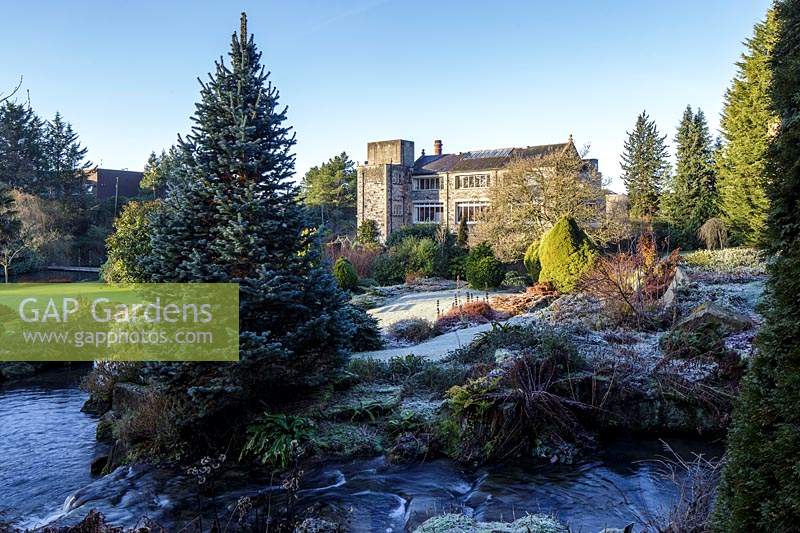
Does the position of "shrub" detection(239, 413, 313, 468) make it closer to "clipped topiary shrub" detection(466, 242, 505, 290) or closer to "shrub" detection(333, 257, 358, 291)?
"shrub" detection(333, 257, 358, 291)

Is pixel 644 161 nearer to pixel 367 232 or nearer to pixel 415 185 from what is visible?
pixel 415 185

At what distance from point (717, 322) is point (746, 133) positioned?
59.2 ft

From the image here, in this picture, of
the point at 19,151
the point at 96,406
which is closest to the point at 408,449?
the point at 96,406

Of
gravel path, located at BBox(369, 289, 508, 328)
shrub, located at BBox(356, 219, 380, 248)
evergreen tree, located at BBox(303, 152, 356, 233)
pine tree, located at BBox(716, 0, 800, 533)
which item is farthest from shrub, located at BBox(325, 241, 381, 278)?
evergreen tree, located at BBox(303, 152, 356, 233)

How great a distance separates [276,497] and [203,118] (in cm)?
469

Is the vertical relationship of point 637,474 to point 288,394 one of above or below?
below

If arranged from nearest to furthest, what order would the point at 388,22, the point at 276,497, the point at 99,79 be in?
the point at 276,497 → the point at 99,79 → the point at 388,22

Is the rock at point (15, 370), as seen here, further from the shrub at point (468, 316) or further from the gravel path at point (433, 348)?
the shrub at point (468, 316)

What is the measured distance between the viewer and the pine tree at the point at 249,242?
6.52 metres

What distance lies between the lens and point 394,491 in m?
5.48

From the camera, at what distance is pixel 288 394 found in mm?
7316

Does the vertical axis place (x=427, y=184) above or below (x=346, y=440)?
above

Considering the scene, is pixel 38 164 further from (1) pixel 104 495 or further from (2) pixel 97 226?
(1) pixel 104 495

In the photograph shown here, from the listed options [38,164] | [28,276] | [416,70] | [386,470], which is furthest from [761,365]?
[38,164]
